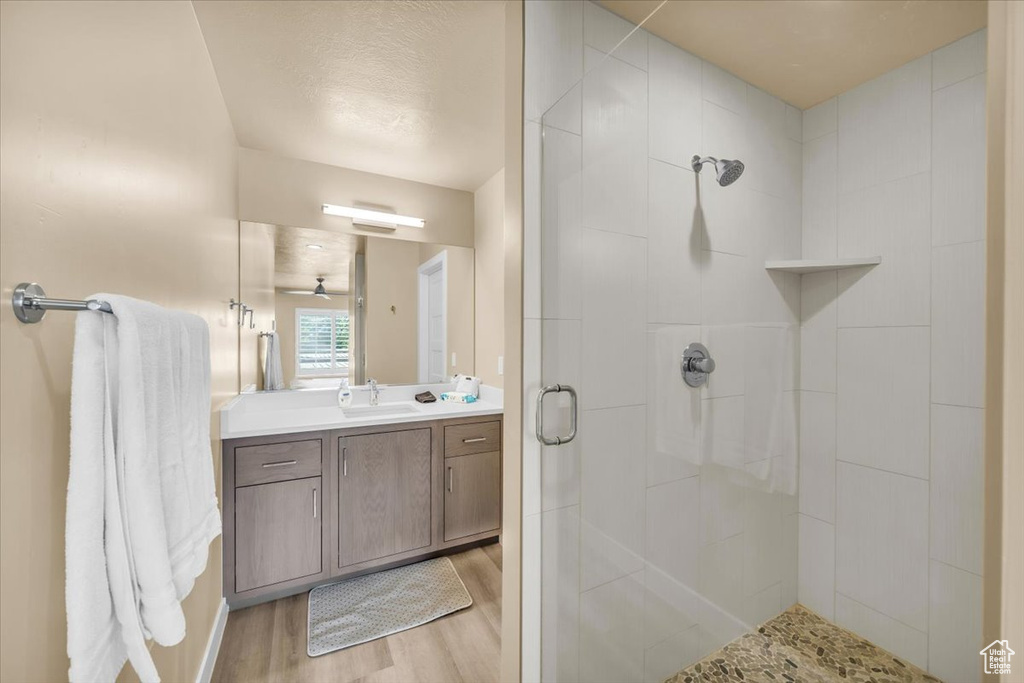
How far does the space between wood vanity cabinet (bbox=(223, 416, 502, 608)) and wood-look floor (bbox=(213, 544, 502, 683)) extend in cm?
15

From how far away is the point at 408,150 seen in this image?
2441mm

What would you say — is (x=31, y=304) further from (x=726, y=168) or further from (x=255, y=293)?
(x=255, y=293)

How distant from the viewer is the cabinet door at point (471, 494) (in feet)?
7.86

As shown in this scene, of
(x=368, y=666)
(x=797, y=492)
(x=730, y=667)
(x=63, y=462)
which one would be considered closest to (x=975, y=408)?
(x=797, y=492)

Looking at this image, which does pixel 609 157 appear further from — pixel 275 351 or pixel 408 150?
pixel 275 351

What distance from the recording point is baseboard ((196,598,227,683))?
1489mm

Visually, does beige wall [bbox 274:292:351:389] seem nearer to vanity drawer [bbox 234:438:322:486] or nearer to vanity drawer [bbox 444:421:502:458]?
vanity drawer [bbox 234:438:322:486]

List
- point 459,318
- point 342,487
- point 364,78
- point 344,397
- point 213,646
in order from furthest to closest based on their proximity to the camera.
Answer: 1. point 459,318
2. point 344,397
3. point 342,487
4. point 364,78
5. point 213,646

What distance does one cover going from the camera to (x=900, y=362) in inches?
25.3

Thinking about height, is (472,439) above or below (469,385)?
below

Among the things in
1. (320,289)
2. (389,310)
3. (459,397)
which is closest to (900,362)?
(459,397)

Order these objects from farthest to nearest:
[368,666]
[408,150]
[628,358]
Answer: [408,150] → [368,666] → [628,358]

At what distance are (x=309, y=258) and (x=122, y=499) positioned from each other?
7.39ft

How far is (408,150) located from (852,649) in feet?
8.90
